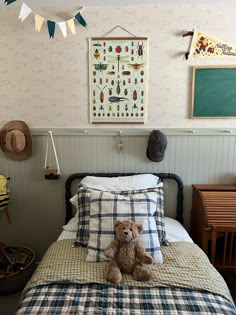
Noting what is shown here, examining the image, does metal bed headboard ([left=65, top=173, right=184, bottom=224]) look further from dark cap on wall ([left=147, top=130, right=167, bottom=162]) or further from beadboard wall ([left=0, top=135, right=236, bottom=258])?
dark cap on wall ([left=147, top=130, right=167, bottom=162])

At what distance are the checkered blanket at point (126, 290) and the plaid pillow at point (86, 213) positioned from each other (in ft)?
0.55

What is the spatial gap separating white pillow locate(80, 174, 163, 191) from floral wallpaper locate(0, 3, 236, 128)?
0.44 metres

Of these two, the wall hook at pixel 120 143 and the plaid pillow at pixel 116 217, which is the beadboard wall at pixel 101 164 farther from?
the plaid pillow at pixel 116 217

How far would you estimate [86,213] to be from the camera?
6.03 ft

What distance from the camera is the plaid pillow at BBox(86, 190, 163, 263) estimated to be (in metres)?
1.60

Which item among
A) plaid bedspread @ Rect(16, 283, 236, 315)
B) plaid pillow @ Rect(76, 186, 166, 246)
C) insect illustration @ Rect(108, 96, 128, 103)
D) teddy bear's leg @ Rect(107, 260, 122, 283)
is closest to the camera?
plaid bedspread @ Rect(16, 283, 236, 315)

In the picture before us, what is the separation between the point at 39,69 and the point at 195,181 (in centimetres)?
159

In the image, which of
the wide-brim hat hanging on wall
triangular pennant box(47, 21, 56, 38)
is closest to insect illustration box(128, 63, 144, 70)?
triangular pennant box(47, 21, 56, 38)

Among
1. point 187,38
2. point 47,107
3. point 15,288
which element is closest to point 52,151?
point 47,107

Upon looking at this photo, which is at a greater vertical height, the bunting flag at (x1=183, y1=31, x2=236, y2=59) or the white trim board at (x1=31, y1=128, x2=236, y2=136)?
the bunting flag at (x1=183, y1=31, x2=236, y2=59)

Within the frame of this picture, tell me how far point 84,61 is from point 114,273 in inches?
62.0

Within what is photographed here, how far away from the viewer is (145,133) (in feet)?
7.18

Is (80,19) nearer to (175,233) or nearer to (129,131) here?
(129,131)

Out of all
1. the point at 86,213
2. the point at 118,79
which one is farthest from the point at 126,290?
the point at 118,79
